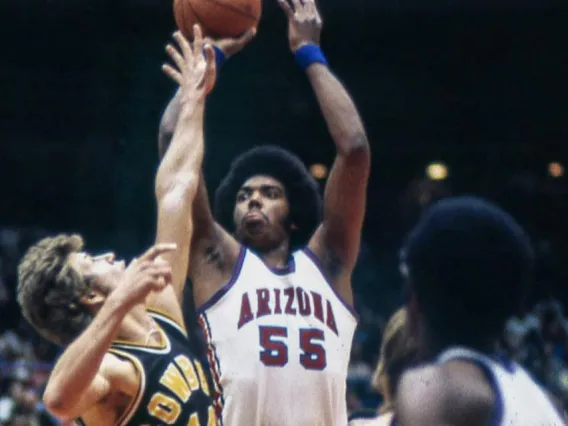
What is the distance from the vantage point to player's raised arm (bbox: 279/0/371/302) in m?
4.13

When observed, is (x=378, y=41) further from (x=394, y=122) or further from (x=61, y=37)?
(x=61, y=37)

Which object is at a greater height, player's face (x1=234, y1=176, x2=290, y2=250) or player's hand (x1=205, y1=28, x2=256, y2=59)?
player's hand (x1=205, y1=28, x2=256, y2=59)

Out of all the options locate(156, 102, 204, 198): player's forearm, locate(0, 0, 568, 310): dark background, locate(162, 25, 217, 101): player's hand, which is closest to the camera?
locate(156, 102, 204, 198): player's forearm

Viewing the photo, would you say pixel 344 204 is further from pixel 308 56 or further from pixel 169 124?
pixel 169 124

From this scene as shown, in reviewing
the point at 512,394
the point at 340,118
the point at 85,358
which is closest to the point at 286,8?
the point at 340,118

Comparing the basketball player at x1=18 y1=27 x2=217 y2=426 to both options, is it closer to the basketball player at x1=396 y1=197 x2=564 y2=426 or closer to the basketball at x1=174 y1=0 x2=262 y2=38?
the basketball at x1=174 y1=0 x2=262 y2=38

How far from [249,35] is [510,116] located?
36.8ft

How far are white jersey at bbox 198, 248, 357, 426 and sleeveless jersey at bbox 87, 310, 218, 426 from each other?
142mm

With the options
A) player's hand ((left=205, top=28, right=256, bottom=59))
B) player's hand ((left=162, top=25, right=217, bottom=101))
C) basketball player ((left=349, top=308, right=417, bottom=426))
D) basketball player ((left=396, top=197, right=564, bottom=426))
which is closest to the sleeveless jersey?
basketball player ((left=349, top=308, right=417, bottom=426))

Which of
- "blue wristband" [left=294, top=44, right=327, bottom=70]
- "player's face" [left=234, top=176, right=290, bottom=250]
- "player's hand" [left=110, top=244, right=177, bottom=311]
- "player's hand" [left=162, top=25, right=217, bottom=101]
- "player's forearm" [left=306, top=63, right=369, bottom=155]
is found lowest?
"player's hand" [left=110, top=244, right=177, bottom=311]

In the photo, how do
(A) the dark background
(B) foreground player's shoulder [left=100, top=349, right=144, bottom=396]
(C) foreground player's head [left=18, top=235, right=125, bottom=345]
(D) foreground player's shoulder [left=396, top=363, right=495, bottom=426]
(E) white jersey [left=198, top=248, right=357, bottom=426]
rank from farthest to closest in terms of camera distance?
(A) the dark background
(E) white jersey [left=198, top=248, right=357, bottom=426]
(C) foreground player's head [left=18, top=235, right=125, bottom=345]
(B) foreground player's shoulder [left=100, top=349, right=144, bottom=396]
(D) foreground player's shoulder [left=396, top=363, right=495, bottom=426]

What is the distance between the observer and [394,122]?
15211 mm

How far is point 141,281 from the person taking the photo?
3.32 metres

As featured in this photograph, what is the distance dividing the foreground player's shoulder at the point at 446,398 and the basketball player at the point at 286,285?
1.81 metres
